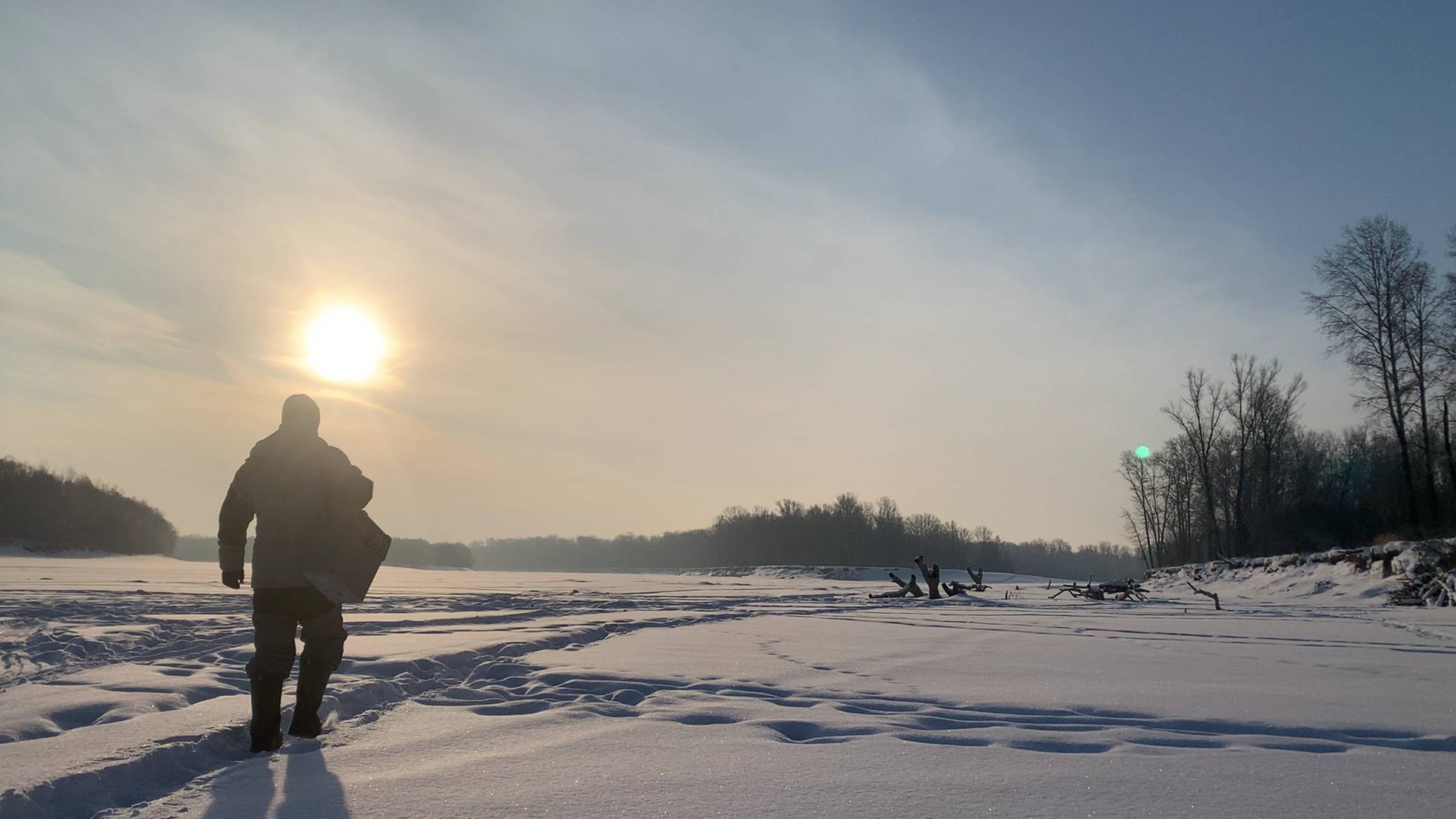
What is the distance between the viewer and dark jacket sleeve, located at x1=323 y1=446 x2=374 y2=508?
152 inches

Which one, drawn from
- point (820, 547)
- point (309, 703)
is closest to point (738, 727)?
point (309, 703)

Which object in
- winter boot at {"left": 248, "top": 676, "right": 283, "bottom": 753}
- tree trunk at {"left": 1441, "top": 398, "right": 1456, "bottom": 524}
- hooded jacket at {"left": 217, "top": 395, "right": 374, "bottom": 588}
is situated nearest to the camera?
winter boot at {"left": 248, "top": 676, "right": 283, "bottom": 753}

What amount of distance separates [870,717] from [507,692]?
209cm

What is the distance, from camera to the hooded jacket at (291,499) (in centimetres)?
367

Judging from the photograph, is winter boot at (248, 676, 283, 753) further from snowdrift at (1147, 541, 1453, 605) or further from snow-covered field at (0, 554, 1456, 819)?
snowdrift at (1147, 541, 1453, 605)

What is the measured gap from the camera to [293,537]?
3.71m

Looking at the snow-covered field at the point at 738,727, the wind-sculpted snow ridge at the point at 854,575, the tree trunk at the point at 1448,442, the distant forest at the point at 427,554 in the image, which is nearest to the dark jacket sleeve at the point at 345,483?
→ the snow-covered field at the point at 738,727

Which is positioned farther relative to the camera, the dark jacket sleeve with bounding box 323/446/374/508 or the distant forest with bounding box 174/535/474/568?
the distant forest with bounding box 174/535/474/568

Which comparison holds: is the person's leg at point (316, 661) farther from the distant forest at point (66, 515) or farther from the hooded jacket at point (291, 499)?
the distant forest at point (66, 515)

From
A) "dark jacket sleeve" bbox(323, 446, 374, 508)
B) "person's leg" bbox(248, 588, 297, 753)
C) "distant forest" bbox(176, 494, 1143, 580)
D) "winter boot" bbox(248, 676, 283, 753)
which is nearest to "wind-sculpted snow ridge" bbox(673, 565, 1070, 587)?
"distant forest" bbox(176, 494, 1143, 580)

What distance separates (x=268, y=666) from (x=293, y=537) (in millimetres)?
586

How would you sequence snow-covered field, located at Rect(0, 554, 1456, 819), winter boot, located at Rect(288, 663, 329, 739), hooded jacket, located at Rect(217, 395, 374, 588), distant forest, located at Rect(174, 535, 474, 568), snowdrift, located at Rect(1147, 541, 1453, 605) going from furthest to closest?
distant forest, located at Rect(174, 535, 474, 568) → snowdrift, located at Rect(1147, 541, 1453, 605) → hooded jacket, located at Rect(217, 395, 374, 588) → winter boot, located at Rect(288, 663, 329, 739) → snow-covered field, located at Rect(0, 554, 1456, 819)

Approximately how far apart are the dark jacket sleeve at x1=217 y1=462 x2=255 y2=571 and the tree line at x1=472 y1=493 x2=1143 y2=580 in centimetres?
7211

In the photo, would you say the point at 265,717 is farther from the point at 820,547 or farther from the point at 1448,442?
the point at 820,547
